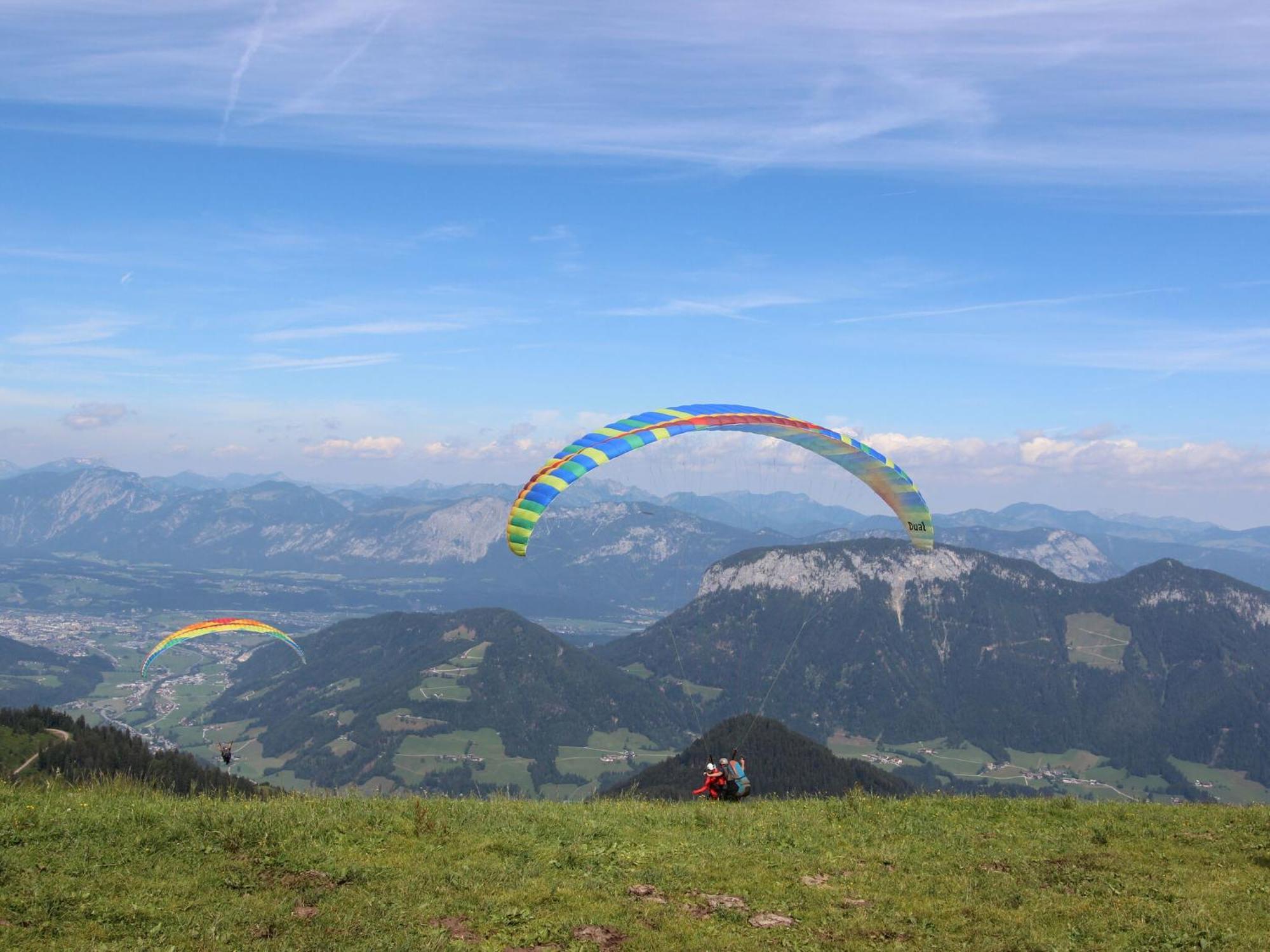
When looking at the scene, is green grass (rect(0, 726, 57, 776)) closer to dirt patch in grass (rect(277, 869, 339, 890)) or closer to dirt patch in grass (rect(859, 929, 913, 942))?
dirt patch in grass (rect(277, 869, 339, 890))

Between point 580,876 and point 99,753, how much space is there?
7505cm

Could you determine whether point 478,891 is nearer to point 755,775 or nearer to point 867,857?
point 867,857

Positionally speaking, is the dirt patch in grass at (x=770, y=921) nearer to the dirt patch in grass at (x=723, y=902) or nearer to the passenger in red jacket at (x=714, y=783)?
the dirt patch in grass at (x=723, y=902)

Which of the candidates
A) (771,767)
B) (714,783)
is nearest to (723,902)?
(714,783)

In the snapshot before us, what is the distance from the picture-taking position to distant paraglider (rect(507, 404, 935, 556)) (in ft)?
98.1

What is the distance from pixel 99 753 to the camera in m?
73.4

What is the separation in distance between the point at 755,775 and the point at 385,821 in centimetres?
17048

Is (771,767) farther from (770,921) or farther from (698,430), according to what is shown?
(770,921)

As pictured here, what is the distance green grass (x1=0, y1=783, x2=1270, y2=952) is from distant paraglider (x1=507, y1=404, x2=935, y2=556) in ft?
35.6

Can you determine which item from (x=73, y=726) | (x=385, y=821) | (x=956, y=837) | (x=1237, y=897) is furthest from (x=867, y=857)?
(x=73, y=726)

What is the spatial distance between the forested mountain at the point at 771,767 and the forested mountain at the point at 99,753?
85.7 meters

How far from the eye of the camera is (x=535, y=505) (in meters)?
30.3

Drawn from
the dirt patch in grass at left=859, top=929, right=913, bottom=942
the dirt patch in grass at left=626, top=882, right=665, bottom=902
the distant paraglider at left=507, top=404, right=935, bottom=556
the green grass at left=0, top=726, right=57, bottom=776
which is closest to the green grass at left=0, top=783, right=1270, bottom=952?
the dirt patch in grass at left=859, top=929, right=913, bottom=942

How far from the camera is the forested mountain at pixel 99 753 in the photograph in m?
69.8
